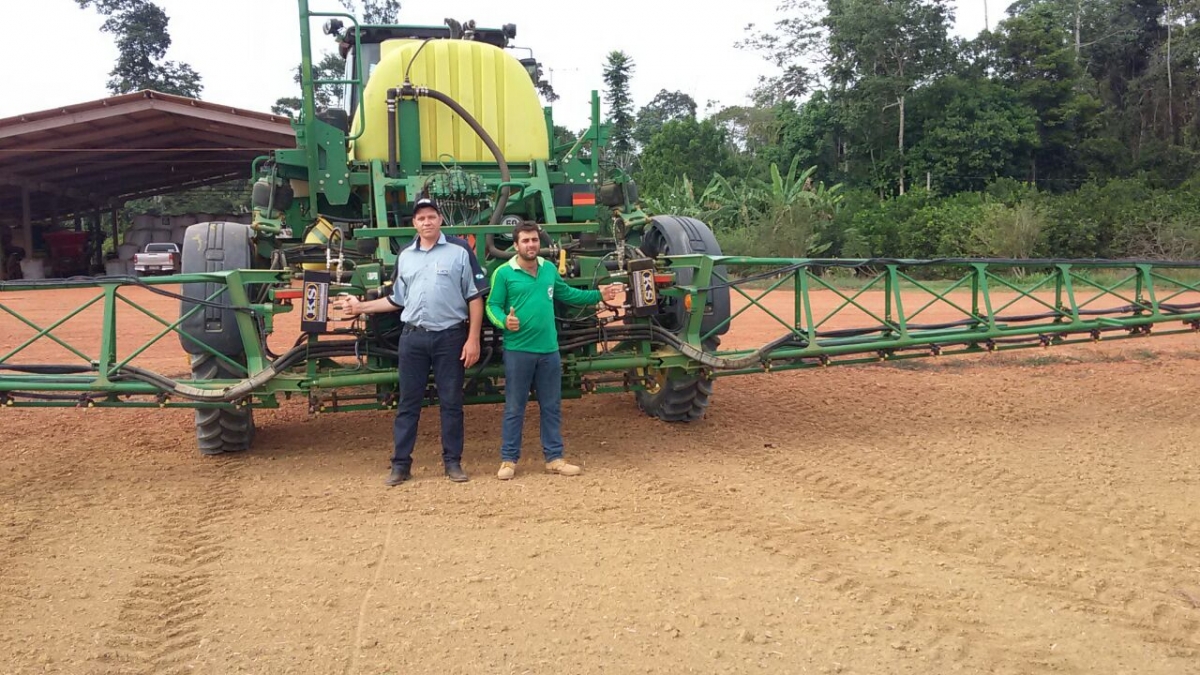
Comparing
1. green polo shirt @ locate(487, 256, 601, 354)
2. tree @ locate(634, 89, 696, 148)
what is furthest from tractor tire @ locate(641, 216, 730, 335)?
tree @ locate(634, 89, 696, 148)

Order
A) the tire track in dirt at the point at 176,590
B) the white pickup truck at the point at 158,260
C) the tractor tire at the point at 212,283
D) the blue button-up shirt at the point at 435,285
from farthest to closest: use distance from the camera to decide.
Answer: the white pickup truck at the point at 158,260 < the tractor tire at the point at 212,283 < the blue button-up shirt at the point at 435,285 < the tire track in dirt at the point at 176,590

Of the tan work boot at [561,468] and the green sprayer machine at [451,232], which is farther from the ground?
the green sprayer machine at [451,232]

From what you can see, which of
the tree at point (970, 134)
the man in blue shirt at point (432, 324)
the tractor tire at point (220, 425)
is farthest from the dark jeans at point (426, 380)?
the tree at point (970, 134)

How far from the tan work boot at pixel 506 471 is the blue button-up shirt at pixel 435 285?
0.91 metres

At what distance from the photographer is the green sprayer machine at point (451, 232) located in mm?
5883

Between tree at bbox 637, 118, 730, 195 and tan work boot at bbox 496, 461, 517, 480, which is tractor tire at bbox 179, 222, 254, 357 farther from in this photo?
tree at bbox 637, 118, 730, 195

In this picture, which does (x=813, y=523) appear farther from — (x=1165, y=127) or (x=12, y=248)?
(x=1165, y=127)

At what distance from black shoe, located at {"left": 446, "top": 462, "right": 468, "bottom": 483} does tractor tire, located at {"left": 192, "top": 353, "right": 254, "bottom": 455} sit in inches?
60.7

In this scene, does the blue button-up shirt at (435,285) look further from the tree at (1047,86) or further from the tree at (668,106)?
the tree at (668,106)

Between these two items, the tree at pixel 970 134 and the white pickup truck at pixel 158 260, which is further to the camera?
the tree at pixel 970 134

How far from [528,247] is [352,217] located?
217 cm

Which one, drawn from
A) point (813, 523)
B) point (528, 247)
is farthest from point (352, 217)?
point (813, 523)

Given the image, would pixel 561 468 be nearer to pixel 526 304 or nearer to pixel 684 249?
pixel 526 304

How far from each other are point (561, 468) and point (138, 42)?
4127cm
